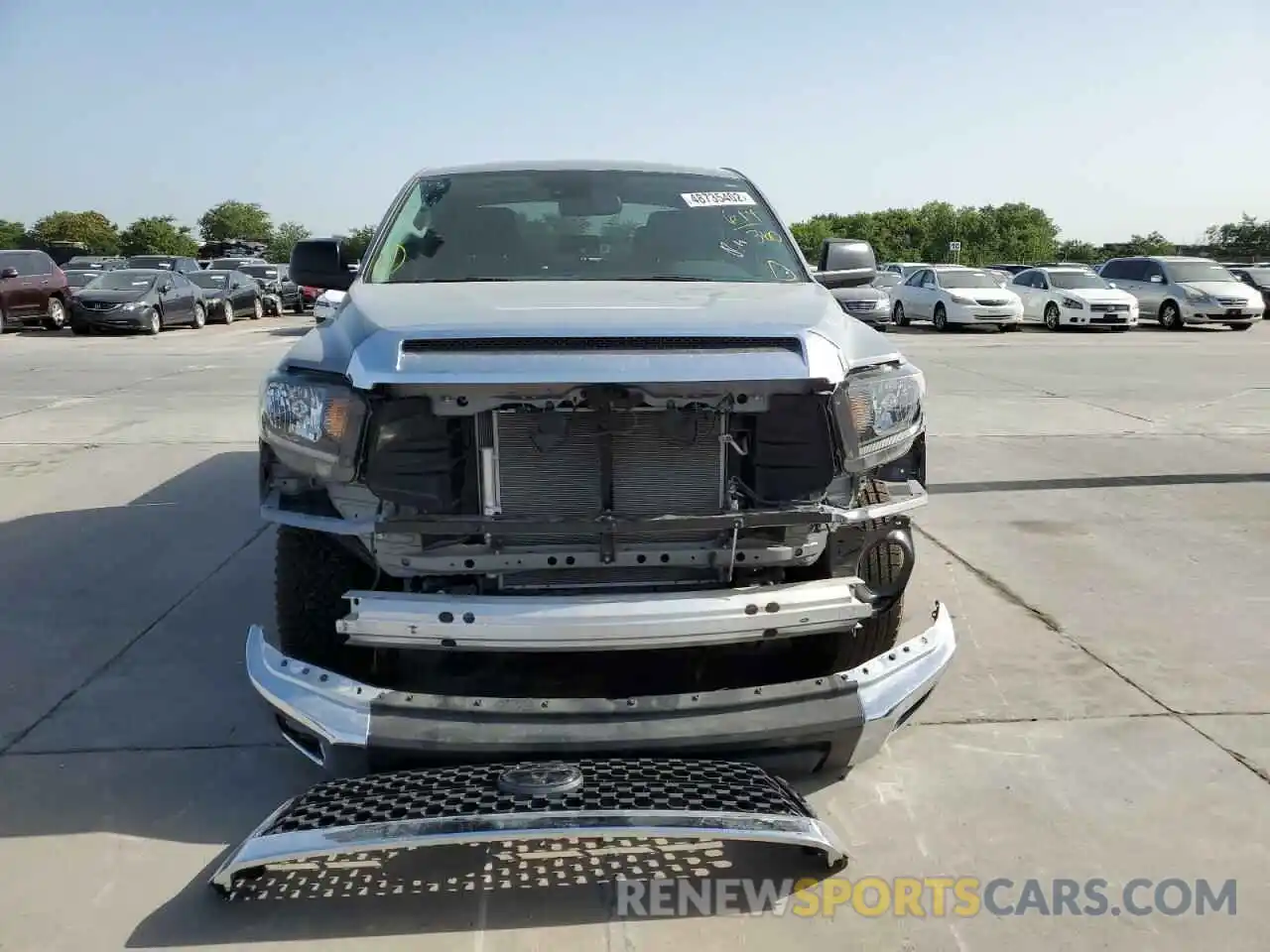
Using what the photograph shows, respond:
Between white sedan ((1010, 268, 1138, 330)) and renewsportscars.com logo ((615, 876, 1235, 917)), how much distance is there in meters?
22.4

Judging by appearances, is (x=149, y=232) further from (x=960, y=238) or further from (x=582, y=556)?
(x=582, y=556)

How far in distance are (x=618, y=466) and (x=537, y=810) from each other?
0.94 meters

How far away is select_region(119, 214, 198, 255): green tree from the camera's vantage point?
6925cm

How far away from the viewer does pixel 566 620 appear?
2645 millimetres

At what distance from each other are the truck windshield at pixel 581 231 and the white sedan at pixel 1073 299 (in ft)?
67.7

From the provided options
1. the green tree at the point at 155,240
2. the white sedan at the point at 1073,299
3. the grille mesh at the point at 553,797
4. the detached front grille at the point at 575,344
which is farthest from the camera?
the green tree at the point at 155,240

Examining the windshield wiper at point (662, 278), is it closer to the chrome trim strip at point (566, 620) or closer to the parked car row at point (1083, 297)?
the chrome trim strip at point (566, 620)

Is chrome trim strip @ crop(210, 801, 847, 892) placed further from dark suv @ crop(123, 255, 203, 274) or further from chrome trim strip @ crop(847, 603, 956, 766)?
dark suv @ crop(123, 255, 203, 274)

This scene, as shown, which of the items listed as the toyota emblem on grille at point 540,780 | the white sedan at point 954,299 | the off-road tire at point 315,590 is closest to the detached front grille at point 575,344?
the off-road tire at point 315,590

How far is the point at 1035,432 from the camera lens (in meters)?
9.50

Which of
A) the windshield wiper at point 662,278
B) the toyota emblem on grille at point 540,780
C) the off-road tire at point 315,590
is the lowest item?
the toyota emblem on grille at point 540,780

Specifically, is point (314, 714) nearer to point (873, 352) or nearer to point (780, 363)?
point (780, 363)

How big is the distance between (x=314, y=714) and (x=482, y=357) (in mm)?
1018

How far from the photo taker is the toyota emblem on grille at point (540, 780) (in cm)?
256
